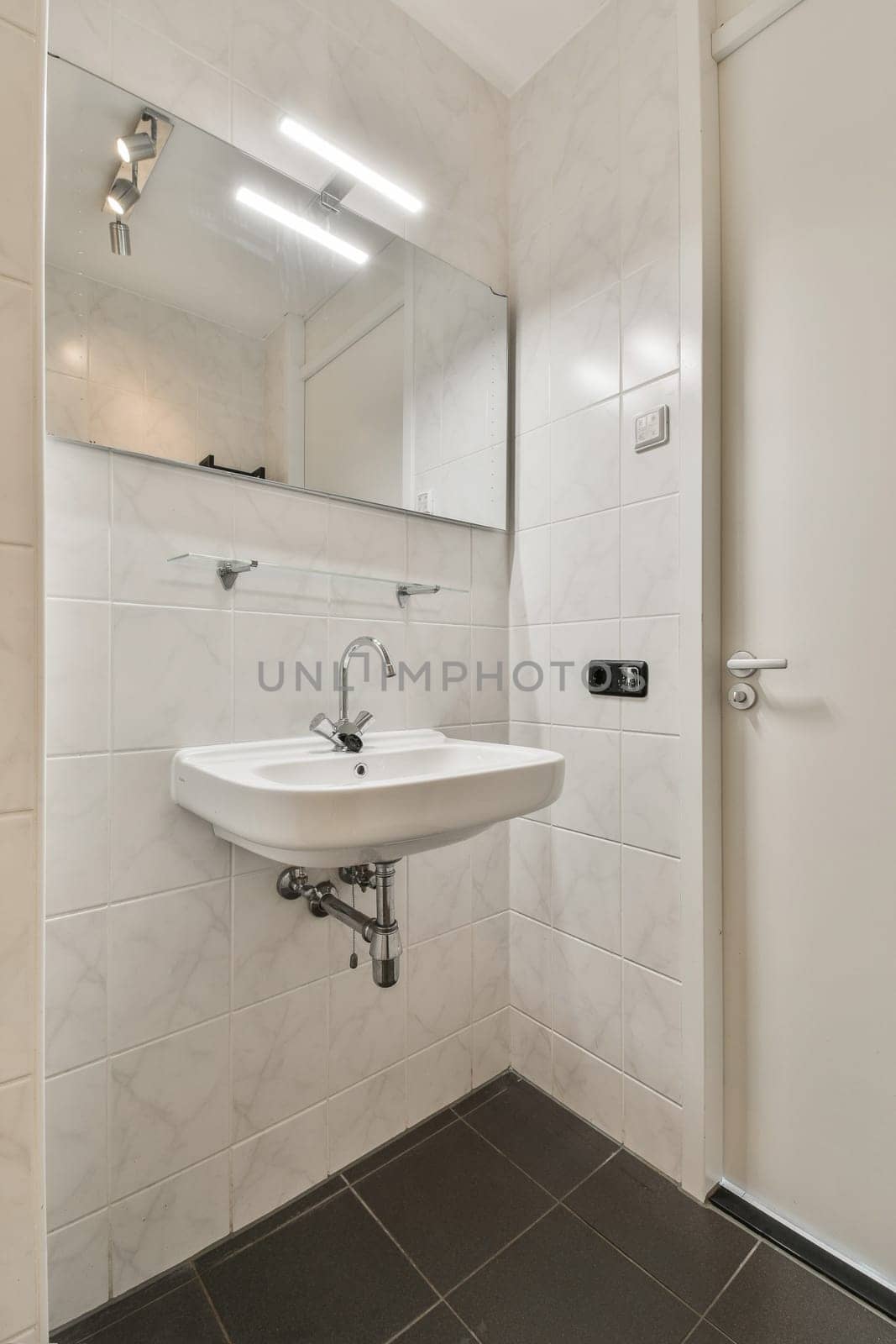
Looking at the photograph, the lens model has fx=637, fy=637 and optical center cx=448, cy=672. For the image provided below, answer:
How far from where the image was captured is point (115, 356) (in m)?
1.04

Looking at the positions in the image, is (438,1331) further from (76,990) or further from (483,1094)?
(76,990)

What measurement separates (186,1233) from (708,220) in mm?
2048

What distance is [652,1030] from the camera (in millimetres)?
1283

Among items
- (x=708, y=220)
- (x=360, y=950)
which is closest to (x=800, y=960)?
(x=360, y=950)

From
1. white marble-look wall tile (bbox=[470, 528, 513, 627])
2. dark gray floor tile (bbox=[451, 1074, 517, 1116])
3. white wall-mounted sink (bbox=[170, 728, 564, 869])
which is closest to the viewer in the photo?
white wall-mounted sink (bbox=[170, 728, 564, 869])

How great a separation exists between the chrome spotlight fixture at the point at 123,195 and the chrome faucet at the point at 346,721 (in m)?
0.82

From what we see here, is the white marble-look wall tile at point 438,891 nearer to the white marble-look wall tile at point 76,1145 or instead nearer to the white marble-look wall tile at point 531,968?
the white marble-look wall tile at point 531,968

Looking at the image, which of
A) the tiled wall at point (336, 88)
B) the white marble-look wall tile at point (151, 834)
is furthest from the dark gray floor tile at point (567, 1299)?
the tiled wall at point (336, 88)

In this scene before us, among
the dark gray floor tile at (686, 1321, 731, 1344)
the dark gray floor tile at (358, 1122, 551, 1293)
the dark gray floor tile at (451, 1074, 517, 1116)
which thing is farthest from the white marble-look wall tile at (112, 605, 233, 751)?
the dark gray floor tile at (686, 1321, 731, 1344)

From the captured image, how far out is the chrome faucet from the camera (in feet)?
4.05

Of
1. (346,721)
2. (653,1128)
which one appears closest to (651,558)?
(346,721)

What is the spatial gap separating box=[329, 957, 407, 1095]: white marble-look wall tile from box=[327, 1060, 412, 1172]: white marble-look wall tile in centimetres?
2

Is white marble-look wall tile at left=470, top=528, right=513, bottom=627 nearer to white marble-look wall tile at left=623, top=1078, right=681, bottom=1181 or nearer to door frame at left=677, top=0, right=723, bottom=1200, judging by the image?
door frame at left=677, top=0, right=723, bottom=1200

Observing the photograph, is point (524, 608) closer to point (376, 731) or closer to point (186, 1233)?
point (376, 731)
